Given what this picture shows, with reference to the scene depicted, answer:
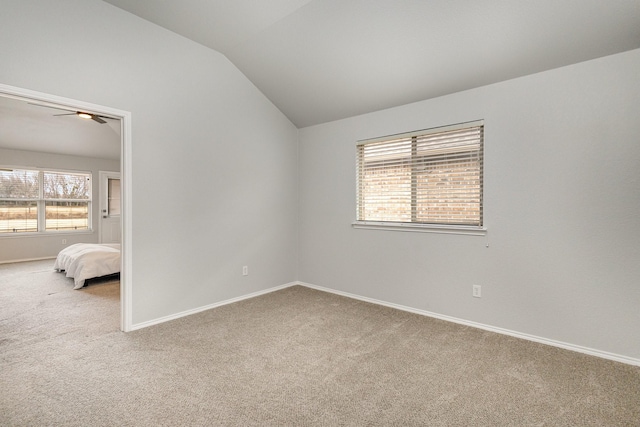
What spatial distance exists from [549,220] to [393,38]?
2.09m

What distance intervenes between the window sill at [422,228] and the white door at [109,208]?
22.7ft

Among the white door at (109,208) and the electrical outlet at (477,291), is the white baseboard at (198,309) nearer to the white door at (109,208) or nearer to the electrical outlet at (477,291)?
the electrical outlet at (477,291)

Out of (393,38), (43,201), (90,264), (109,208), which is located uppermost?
(393,38)

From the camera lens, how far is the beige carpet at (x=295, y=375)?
1.74 meters

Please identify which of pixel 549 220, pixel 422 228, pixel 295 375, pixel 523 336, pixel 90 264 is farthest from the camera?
pixel 90 264

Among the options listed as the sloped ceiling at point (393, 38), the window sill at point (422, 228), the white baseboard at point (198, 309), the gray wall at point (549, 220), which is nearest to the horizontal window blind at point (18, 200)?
the white baseboard at point (198, 309)

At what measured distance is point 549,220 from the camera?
8.70 ft

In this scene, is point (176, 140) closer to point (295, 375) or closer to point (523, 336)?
point (295, 375)

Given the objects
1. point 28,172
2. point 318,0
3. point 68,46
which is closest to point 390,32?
point 318,0

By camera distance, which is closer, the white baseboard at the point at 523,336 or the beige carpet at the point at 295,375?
the beige carpet at the point at 295,375

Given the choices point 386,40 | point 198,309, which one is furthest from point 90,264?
point 386,40

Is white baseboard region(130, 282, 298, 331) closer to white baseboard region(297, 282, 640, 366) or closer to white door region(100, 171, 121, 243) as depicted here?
white baseboard region(297, 282, 640, 366)

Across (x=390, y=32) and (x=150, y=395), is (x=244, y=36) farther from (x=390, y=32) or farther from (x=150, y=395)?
(x=150, y=395)

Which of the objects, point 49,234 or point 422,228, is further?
point 49,234
